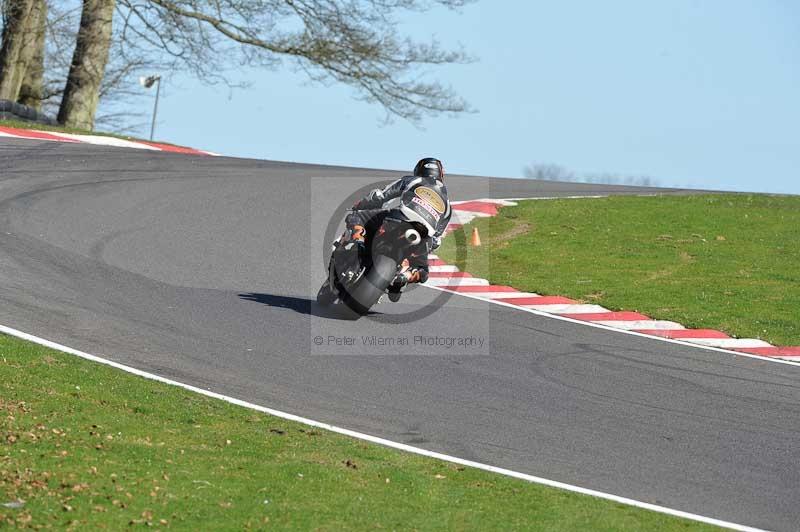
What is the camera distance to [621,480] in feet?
25.3

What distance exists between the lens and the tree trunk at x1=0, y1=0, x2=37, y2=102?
29.4 m

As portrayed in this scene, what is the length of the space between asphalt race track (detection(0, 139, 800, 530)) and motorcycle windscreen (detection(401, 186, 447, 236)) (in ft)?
3.53

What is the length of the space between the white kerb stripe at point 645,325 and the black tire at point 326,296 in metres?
2.95

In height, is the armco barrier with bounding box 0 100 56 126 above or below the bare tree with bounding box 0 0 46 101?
below

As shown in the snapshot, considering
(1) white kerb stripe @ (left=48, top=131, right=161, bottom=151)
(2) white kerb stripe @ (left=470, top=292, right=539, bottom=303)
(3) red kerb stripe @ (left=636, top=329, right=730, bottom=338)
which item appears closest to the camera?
(3) red kerb stripe @ (left=636, top=329, right=730, bottom=338)

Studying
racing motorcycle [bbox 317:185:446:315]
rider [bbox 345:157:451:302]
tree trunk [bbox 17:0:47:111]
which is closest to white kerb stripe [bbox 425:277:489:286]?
rider [bbox 345:157:451:302]

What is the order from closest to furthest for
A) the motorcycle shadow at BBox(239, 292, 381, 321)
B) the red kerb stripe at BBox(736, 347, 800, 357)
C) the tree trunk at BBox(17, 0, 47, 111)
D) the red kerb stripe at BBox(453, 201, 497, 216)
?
the motorcycle shadow at BBox(239, 292, 381, 321) < the red kerb stripe at BBox(736, 347, 800, 357) < the red kerb stripe at BBox(453, 201, 497, 216) < the tree trunk at BBox(17, 0, 47, 111)

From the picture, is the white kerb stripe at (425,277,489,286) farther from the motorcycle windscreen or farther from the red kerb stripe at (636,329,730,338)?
the motorcycle windscreen

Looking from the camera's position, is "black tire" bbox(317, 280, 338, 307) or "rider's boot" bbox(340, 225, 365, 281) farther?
"black tire" bbox(317, 280, 338, 307)

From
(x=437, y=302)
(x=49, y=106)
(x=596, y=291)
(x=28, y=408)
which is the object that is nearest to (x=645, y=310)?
(x=596, y=291)

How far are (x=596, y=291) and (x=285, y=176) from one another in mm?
8487

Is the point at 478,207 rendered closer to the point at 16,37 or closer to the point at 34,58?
the point at 16,37

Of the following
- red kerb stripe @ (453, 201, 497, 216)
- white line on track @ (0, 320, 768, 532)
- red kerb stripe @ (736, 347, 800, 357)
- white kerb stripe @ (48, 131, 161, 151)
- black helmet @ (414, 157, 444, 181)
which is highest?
black helmet @ (414, 157, 444, 181)

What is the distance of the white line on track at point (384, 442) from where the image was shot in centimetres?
716
